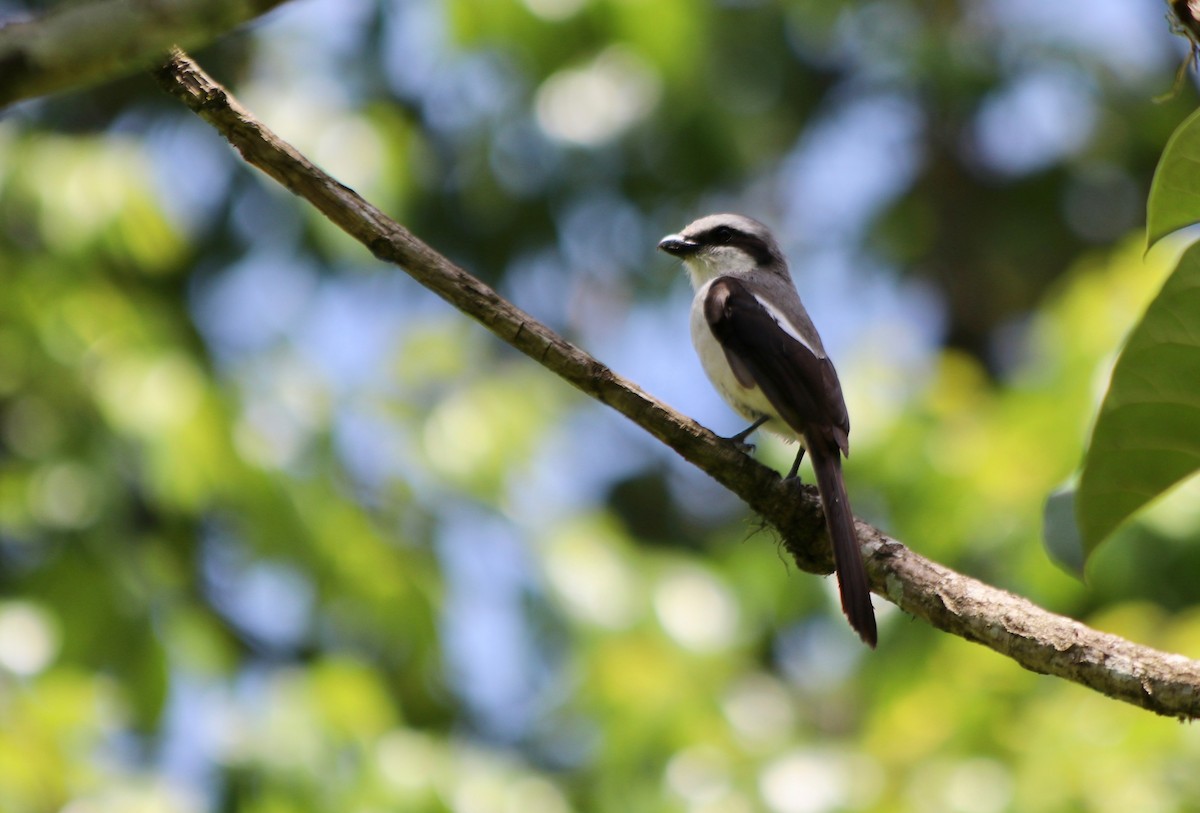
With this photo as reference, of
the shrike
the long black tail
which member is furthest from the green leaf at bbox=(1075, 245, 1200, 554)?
the shrike

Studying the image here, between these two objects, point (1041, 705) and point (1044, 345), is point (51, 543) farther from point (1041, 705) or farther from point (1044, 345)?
point (1044, 345)

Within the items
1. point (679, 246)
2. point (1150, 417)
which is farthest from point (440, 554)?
point (1150, 417)

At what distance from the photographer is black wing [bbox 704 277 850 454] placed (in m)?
3.84

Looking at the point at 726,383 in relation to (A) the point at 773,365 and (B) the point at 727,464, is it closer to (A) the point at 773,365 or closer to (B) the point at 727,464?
(A) the point at 773,365

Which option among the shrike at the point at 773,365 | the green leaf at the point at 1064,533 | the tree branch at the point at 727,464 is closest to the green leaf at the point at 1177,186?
the green leaf at the point at 1064,533

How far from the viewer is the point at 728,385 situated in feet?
13.9

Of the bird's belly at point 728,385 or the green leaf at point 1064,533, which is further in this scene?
the bird's belly at point 728,385

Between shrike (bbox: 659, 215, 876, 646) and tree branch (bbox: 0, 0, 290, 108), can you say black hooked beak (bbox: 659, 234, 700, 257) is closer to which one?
shrike (bbox: 659, 215, 876, 646)

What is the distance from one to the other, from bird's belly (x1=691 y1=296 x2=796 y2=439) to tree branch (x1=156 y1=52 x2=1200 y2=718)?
115 cm

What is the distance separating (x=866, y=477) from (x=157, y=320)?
3.21 meters

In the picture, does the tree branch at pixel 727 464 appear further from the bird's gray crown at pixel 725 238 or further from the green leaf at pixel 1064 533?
the bird's gray crown at pixel 725 238

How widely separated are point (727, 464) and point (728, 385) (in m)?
1.46

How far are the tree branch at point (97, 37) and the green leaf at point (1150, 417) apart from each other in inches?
55.9

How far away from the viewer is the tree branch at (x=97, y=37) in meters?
1.26
